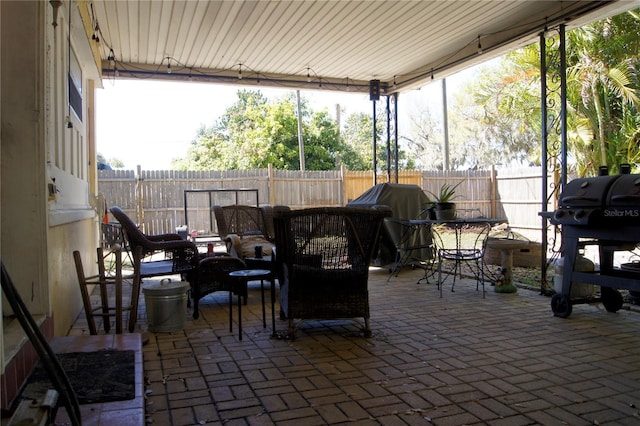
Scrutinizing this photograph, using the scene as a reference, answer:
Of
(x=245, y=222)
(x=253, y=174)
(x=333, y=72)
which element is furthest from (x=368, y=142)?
(x=245, y=222)

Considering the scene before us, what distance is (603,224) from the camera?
3793mm

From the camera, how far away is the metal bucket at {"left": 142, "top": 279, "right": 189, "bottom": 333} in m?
3.73

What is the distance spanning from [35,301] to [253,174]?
9.28 meters

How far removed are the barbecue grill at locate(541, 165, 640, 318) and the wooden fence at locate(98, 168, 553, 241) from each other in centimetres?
569

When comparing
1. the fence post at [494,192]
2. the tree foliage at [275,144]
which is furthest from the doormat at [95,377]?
the tree foliage at [275,144]

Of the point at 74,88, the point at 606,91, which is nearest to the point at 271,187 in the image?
the point at 74,88

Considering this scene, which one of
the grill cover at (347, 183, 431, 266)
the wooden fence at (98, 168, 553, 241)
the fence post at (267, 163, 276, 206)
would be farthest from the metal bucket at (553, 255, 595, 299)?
the fence post at (267, 163, 276, 206)

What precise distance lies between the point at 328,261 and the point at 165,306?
1.32 metres

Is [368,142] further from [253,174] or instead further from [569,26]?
[569,26]

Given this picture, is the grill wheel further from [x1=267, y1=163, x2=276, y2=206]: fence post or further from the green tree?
[x1=267, y1=163, x2=276, y2=206]: fence post

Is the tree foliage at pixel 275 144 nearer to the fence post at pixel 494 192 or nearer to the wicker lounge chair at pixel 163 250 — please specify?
the fence post at pixel 494 192

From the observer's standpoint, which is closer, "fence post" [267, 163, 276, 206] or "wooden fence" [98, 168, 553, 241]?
"wooden fence" [98, 168, 553, 241]

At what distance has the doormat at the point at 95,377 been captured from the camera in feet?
6.79

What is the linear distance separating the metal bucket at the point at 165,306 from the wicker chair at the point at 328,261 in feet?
2.90
